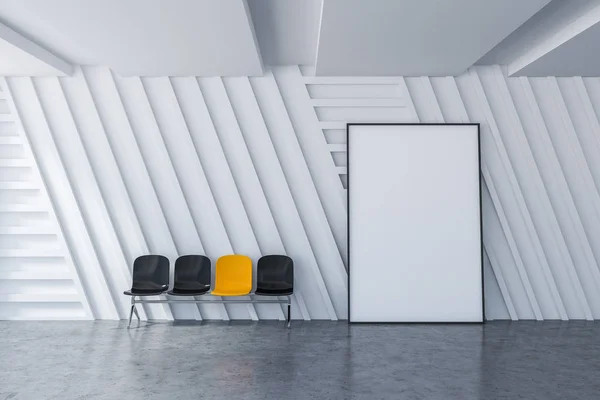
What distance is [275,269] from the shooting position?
255 inches

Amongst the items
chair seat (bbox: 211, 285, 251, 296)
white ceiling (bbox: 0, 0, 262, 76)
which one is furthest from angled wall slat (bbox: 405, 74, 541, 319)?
chair seat (bbox: 211, 285, 251, 296)

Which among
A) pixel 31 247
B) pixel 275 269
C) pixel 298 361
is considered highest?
pixel 31 247

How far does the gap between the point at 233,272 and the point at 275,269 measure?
1.87 feet

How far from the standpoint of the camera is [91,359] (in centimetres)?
466

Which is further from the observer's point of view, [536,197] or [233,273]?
[536,197]

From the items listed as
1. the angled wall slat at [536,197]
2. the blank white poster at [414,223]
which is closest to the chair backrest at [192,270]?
the blank white poster at [414,223]

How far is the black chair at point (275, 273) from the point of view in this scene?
639 centimetres

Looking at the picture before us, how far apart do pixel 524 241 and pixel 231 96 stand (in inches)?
179

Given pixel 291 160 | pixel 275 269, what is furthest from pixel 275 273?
pixel 291 160

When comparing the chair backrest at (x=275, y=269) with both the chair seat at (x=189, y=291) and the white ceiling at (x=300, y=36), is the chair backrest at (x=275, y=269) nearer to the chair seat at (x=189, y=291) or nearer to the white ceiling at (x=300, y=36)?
the chair seat at (x=189, y=291)

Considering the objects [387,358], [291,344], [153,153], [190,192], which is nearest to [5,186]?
[153,153]

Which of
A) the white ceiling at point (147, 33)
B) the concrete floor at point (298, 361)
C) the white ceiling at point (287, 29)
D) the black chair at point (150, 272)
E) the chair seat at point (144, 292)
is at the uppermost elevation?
the white ceiling at point (287, 29)

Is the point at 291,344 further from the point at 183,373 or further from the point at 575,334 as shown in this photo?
the point at 575,334

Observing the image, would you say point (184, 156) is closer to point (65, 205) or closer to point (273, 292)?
point (65, 205)
